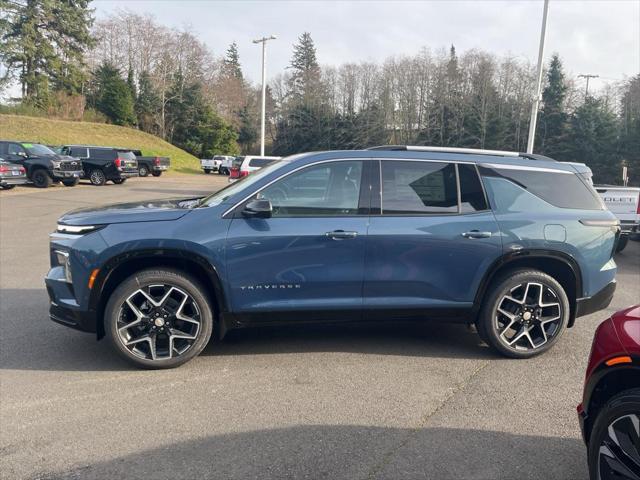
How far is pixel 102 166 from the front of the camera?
85.7 ft

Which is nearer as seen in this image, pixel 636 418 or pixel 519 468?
pixel 636 418

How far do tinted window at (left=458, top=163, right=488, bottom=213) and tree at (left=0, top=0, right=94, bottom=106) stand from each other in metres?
53.3

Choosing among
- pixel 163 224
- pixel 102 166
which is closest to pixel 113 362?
pixel 163 224

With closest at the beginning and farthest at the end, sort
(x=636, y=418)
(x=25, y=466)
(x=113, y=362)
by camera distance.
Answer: (x=636, y=418) < (x=25, y=466) < (x=113, y=362)

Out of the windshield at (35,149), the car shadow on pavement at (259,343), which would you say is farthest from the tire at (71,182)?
the car shadow on pavement at (259,343)

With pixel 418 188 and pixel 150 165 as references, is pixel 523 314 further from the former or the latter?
pixel 150 165

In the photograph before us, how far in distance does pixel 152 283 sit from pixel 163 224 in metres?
0.49

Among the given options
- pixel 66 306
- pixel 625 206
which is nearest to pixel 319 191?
pixel 66 306

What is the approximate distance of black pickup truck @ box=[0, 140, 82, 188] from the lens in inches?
852

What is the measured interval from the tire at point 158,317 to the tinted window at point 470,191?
2.43 meters

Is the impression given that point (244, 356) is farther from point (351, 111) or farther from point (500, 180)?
point (351, 111)

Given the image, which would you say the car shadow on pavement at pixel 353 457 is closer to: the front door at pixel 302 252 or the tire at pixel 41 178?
the front door at pixel 302 252

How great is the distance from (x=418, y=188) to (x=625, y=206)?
24.6ft

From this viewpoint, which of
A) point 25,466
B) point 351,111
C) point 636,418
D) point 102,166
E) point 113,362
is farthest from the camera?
point 351,111
